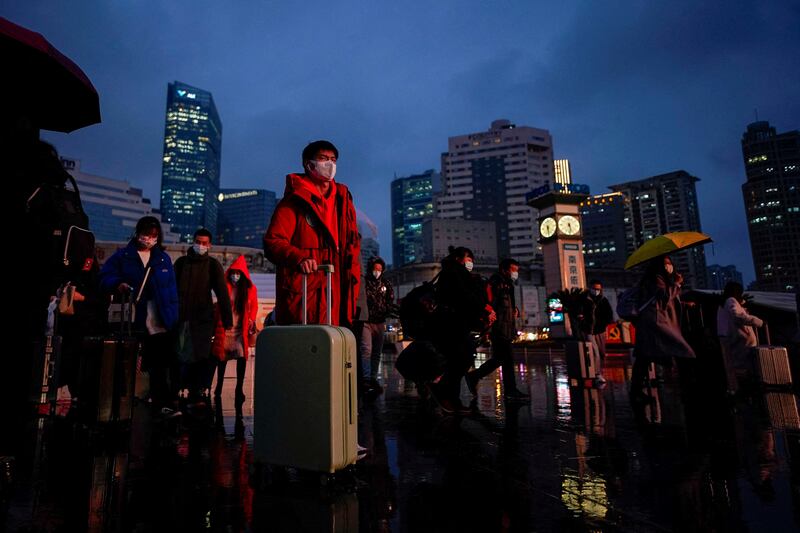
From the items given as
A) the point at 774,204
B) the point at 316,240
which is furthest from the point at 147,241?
the point at 774,204

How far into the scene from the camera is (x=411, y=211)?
190 meters

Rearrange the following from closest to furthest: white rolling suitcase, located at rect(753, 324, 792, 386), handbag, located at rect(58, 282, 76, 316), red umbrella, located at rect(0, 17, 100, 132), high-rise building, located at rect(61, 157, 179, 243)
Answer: red umbrella, located at rect(0, 17, 100, 132), handbag, located at rect(58, 282, 76, 316), white rolling suitcase, located at rect(753, 324, 792, 386), high-rise building, located at rect(61, 157, 179, 243)

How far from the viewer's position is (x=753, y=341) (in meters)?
7.08

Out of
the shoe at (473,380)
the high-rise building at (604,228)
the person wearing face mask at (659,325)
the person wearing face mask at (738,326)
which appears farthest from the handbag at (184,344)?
the high-rise building at (604,228)

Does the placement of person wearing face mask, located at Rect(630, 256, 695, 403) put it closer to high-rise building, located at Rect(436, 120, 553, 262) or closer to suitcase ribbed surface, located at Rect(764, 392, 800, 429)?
suitcase ribbed surface, located at Rect(764, 392, 800, 429)

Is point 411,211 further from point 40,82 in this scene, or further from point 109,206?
point 40,82

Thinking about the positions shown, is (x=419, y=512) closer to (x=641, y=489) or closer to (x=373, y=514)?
(x=373, y=514)

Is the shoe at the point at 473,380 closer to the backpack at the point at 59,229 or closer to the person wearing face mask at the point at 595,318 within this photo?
the person wearing face mask at the point at 595,318

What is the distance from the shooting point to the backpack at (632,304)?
5894 millimetres

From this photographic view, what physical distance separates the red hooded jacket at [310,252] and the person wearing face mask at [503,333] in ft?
10.5

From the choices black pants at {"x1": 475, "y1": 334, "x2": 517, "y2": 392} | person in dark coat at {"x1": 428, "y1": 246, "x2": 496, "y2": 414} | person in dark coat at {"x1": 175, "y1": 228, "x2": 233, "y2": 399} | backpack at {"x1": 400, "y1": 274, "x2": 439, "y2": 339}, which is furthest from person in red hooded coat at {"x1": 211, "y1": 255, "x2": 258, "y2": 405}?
black pants at {"x1": 475, "y1": 334, "x2": 517, "y2": 392}

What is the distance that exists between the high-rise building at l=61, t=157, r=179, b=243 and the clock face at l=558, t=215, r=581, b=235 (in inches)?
3704

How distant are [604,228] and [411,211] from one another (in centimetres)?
7395

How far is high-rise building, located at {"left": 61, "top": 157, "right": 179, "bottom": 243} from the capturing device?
105 m
